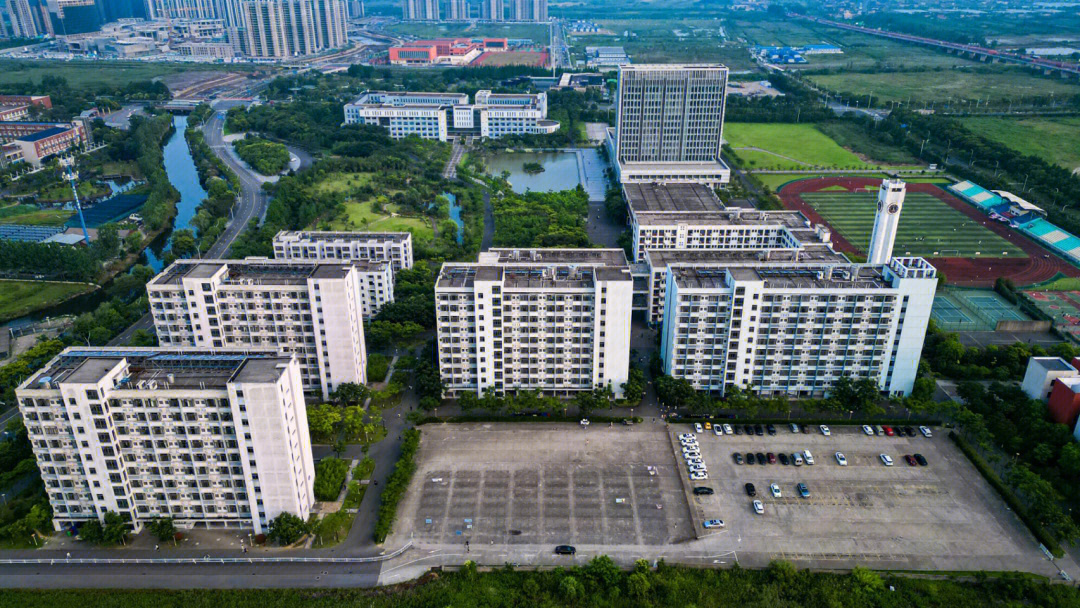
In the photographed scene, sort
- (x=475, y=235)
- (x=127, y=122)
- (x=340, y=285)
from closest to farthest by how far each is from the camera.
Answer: (x=340, y=285)
(x=475, y=235)
(x=127, y=122)

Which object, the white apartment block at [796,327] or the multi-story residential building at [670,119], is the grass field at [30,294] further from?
the multi-story residential building at [670,119]

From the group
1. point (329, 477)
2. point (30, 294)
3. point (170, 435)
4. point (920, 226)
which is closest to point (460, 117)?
point (30, 294)

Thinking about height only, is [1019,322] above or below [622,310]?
below

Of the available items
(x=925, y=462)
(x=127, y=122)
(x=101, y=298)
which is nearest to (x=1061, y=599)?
(x=925, y=462)

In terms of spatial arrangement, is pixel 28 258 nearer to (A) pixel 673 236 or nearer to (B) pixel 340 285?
(B) pixel 340 285

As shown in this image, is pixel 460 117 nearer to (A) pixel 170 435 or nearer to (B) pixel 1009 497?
(A) pixel 170 435

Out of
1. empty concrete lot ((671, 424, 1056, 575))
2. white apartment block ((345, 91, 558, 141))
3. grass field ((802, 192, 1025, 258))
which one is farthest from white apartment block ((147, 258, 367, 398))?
white apartment block ((345, 91, 558, 141))
